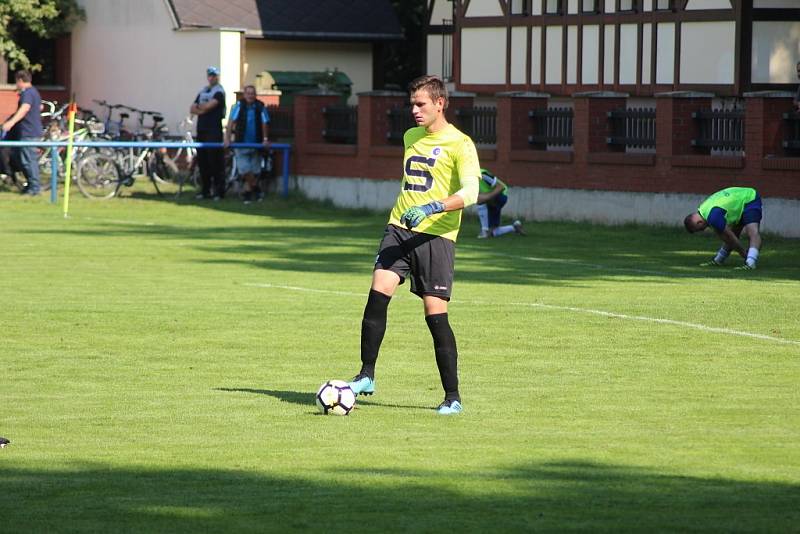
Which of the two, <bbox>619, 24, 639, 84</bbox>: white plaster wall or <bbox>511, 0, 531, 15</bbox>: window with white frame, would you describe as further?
<bbox>511, 0, 531, 15</bbox>: window with white frame

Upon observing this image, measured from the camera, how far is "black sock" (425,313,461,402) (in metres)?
9.74

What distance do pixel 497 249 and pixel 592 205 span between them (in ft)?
18.0

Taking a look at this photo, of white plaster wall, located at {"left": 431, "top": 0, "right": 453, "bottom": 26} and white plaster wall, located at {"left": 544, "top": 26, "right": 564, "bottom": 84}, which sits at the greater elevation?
white plaster wall, located at {"left": 431, "top": 0, "right": 453, "bottom": 26}

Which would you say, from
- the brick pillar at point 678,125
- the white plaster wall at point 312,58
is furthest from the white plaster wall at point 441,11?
the brick pillar at point 678,125

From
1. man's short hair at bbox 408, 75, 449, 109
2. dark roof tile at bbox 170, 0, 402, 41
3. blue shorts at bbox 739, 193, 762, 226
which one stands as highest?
dark roof tile at bbox 170, 0, 402, 41

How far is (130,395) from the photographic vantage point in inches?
407

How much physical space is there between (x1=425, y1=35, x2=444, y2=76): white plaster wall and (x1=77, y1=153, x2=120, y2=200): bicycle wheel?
11.4 m

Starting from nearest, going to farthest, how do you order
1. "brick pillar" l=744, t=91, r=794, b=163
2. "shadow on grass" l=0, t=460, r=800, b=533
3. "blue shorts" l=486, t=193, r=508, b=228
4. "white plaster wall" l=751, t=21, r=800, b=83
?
"shadow on grass" l=0, t=460, r=800, b=533, "blue shorts" l=486, t=193, r=508, b=228, "brick pillar" l=744, t=91, r=794, b=163, "white plaster wall" l=751, t=21, r=800, b=83

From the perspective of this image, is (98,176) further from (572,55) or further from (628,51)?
(628,51)

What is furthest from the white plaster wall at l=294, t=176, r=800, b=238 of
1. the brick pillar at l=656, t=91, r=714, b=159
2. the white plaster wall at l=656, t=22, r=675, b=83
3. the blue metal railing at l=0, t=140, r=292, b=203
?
the white plaster wall at l=656, t=22, r=675, b=83

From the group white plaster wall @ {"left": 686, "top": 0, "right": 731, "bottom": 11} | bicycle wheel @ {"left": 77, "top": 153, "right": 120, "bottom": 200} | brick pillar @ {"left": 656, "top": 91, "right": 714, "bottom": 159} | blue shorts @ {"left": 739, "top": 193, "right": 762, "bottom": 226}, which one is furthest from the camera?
bicycle wheel @ {"left": 77, "top": 153, "right": 120, "bottom": 200}

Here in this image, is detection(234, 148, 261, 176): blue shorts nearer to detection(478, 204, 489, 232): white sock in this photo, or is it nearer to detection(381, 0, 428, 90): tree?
detection(478, 204, 489, 232): white sock

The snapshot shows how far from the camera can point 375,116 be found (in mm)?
31938

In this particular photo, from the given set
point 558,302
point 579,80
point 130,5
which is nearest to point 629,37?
point 579,80
